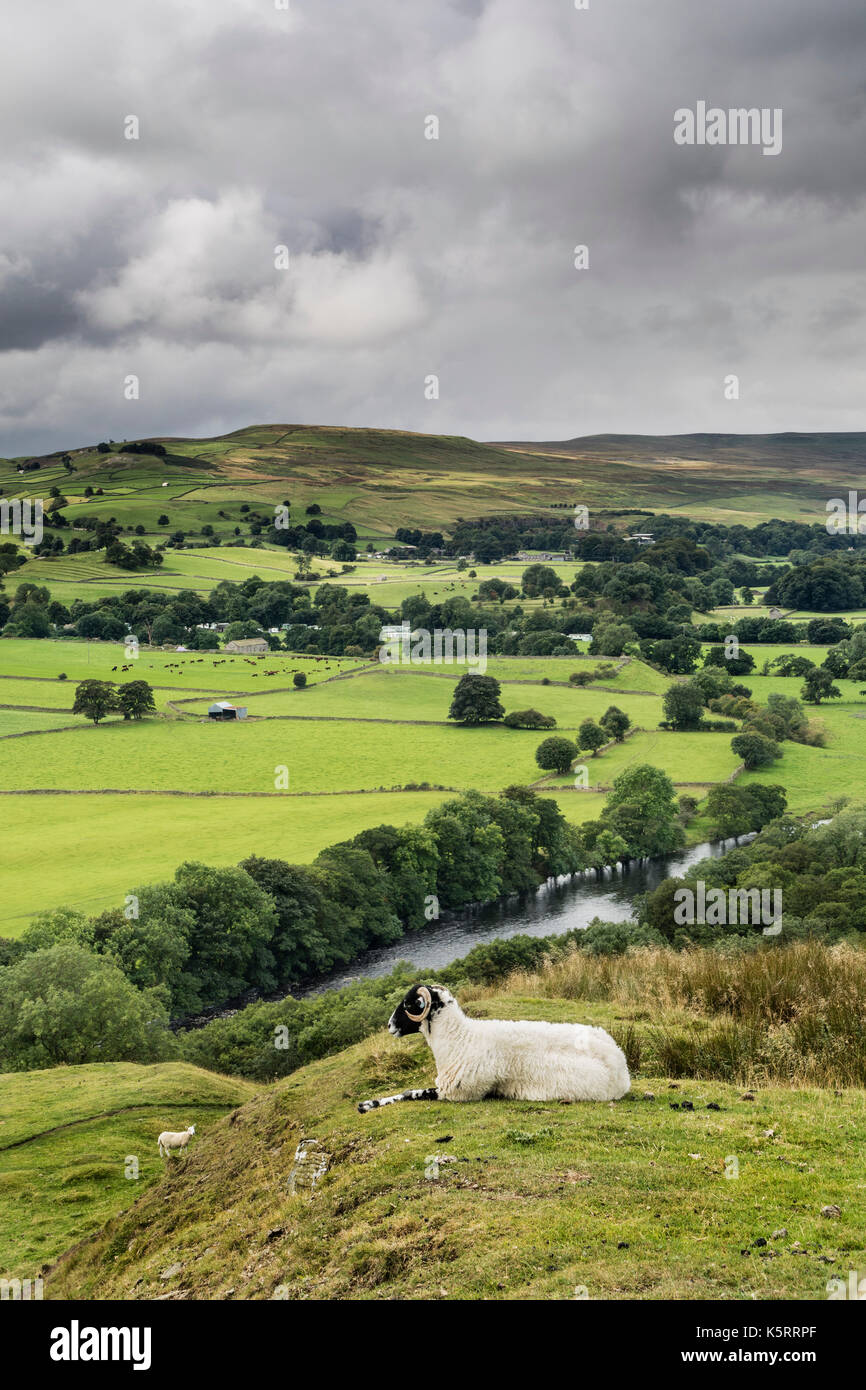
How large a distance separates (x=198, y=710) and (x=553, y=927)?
54.3m

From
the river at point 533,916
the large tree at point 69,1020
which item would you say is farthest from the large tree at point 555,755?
the large tree at point 69,1020

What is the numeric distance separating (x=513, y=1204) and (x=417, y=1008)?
377 cm

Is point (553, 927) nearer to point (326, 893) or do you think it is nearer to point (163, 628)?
point (326, 893)

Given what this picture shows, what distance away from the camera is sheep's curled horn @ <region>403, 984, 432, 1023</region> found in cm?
1176

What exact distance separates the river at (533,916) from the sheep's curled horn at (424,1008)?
42237 mm

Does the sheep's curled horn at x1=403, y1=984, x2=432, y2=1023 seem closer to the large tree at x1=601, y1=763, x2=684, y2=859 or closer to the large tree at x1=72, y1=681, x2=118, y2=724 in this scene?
the large tree at x1=601, y1=763, x2=684, y2=859

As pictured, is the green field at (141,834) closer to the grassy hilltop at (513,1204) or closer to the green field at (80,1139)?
the green field at (80,1139)

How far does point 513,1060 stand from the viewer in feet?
37.6

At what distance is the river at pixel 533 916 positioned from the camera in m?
56.7

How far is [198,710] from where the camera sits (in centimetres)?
10150

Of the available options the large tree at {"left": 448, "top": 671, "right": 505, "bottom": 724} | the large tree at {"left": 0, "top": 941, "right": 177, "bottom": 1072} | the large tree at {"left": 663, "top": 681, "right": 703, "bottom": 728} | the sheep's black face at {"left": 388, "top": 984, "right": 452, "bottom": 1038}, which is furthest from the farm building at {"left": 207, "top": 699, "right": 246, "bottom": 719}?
the sheep's black face at {"left": 388, "top": 984, "right": 452, "bottom": 1038}

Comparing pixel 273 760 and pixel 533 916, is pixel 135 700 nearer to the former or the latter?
pixel 273 760

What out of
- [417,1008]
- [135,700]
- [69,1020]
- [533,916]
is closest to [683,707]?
[533,916]
